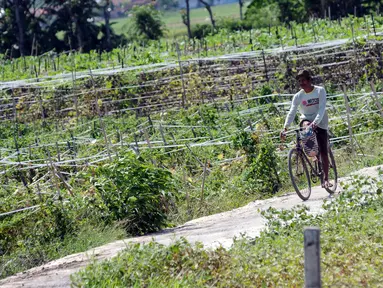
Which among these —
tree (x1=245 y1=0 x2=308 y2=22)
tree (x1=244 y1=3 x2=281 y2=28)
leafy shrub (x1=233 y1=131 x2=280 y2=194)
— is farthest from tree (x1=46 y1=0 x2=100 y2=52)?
leafy shrub (x1=233 y1=131 x2=280 y2=194)

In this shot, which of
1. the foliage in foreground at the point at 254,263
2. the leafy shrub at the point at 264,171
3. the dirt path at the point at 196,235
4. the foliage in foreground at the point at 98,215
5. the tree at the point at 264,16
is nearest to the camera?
the foliage in foreground at the point at 254,263

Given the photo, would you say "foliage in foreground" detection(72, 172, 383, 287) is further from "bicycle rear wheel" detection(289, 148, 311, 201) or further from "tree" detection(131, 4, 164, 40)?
"tree" detection(131, 4, 164, 40)

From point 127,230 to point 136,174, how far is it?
0.67 metres

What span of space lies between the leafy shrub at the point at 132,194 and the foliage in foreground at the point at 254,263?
208 centimetres

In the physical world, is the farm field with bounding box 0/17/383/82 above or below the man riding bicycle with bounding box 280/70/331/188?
below

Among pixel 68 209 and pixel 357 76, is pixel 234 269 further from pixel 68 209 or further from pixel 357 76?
pixel 357 76

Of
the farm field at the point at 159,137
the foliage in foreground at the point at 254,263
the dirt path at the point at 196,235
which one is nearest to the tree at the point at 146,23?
the farm field at the point at 159,137

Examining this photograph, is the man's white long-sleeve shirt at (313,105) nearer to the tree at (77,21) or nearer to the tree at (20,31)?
the tree at (77,21)

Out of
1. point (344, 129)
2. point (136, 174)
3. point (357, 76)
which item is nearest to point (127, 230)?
point (136, 174)

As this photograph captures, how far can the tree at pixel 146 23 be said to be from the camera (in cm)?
4944

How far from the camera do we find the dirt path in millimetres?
8359

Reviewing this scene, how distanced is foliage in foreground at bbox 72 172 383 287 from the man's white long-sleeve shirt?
2129mm

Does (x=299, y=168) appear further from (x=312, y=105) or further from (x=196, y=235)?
(x=196, y=235)

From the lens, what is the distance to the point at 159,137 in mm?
15906
